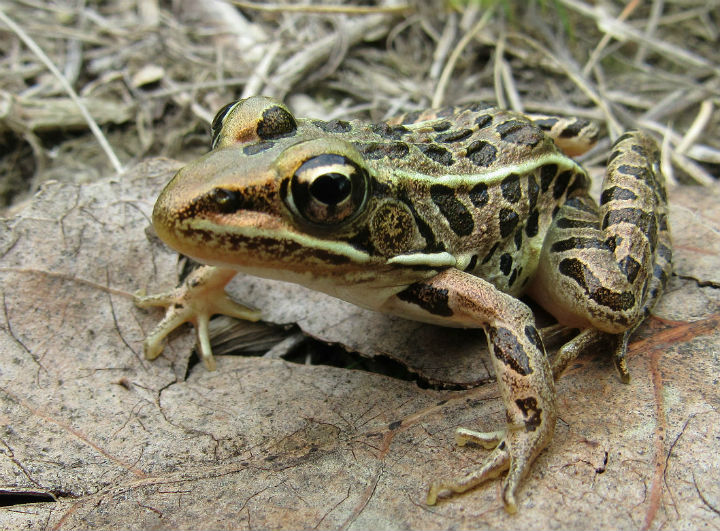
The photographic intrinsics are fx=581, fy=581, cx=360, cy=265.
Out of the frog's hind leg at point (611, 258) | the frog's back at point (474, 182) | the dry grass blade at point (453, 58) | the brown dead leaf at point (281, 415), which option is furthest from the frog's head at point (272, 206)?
the dry grass blade at point (453, 58)

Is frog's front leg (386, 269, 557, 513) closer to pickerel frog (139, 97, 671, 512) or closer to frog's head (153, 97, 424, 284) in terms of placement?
pickerel frog (139, 97, 671, 512)

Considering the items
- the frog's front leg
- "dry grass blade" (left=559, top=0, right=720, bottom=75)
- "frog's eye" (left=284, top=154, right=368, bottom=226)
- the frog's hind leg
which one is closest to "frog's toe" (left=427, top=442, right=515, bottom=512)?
the frog's front leg

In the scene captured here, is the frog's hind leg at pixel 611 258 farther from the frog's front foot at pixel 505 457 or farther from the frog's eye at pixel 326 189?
the frog's eye at pixel 326 189

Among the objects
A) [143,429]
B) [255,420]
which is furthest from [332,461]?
[143,429]

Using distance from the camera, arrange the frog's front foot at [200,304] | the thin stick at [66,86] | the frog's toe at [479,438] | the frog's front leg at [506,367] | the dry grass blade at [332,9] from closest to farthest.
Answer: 1. the frog's front leg at [506,367]
2. the frog's toe at [479,438]
3. the frog's front foot at [200,304]
4. the thin stick at [66,86]
5. the dry grass blade at [332,9]

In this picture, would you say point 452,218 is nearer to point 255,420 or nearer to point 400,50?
point 255,420

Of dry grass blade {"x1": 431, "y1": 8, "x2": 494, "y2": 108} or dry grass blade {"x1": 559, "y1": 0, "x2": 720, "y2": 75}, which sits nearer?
dry grass blade {"x1": 431, "y1": 8, "x2": 494, "y2": 108}

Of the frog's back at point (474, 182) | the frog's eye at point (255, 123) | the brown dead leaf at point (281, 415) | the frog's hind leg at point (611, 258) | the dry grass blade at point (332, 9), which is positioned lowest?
the brown dead leaf at point (281, 415)
